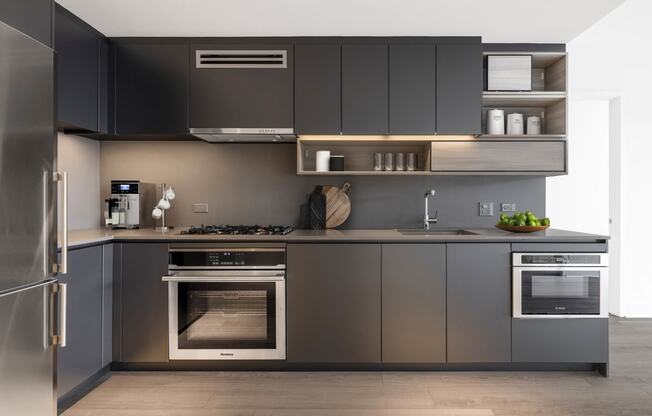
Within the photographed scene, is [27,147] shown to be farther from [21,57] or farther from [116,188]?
[116,188]

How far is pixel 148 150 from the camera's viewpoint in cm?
366

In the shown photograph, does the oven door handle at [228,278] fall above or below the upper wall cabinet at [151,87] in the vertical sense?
below

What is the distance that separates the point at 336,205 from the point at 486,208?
1218 mm

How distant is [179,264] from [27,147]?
56.2 inches

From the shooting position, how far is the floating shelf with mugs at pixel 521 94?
3328mm

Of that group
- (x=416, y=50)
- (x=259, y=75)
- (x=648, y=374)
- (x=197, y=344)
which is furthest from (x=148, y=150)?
(x=648, y=374)

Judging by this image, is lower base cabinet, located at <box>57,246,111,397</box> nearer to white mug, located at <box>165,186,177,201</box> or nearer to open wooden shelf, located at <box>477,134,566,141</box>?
white mug, located at <box>165,186,177,201</box>

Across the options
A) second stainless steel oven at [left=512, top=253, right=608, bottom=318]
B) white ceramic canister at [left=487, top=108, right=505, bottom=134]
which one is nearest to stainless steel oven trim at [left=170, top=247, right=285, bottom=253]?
second stainless steel oven at [left=512, top=253, right=608, bottom=318]

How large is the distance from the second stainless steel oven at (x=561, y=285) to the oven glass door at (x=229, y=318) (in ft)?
5.35

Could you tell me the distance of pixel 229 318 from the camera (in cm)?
296

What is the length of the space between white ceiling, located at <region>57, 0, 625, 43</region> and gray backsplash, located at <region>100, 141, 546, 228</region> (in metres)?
0.92

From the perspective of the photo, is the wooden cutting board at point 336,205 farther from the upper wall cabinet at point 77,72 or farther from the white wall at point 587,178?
the white wall at point 587,178

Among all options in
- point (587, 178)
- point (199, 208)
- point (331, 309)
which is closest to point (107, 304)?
point (199, 208)

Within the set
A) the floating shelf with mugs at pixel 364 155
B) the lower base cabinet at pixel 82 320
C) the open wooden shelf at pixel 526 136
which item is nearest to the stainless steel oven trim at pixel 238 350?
the lower base cabinet at pixel 82 320
